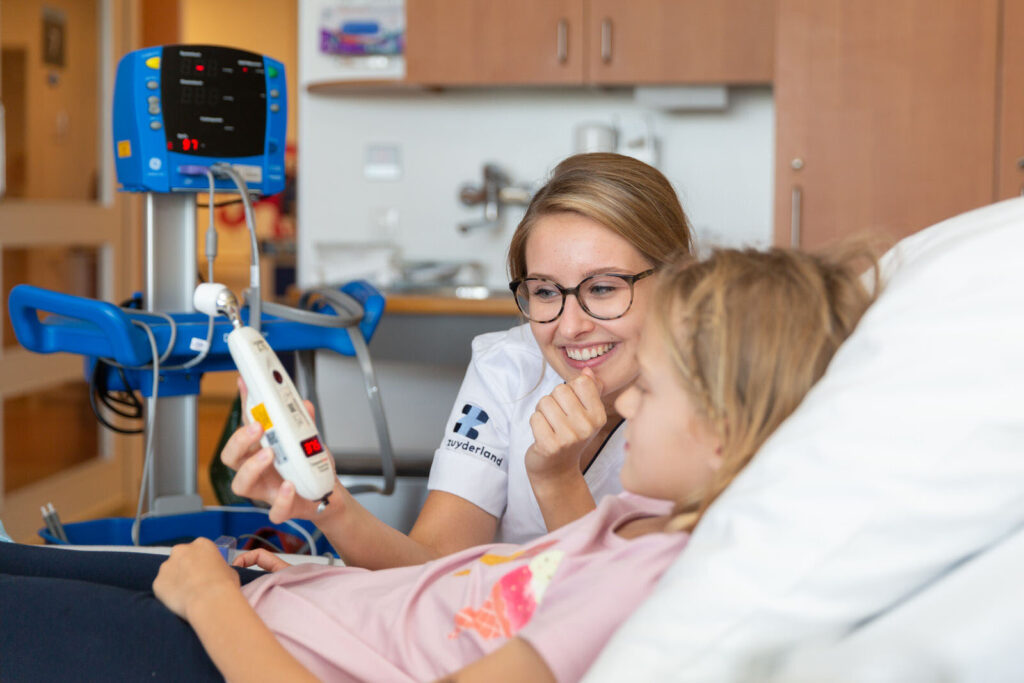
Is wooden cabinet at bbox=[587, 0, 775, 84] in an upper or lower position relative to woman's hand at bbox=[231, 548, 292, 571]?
Result: upper

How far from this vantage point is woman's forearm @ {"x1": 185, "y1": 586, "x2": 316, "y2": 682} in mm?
897

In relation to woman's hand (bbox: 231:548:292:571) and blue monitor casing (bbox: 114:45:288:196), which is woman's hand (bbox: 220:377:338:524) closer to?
woman's hand (bbox: 231:548:292:571)

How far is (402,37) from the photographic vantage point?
3.45 meters

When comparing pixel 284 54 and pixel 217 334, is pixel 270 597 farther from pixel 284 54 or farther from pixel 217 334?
pixel 284 54

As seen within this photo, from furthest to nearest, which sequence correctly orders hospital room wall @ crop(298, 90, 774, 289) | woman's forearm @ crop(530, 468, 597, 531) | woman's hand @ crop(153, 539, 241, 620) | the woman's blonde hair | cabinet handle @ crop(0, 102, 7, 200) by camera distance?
hospital room wall @ crop(298, 90, 774, 289), cabinet handle @ crop(0, 102, 7, 200), the woman's blonde hair, woman's forearm @ crop(530, 468, 597, 531), woman's hand @ crop(153, 539, 241, 620)

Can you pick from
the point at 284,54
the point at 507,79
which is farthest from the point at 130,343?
the point at 284,54

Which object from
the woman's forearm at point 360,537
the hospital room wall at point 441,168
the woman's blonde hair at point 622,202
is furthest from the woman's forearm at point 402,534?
the hospital room wall at point 441,168

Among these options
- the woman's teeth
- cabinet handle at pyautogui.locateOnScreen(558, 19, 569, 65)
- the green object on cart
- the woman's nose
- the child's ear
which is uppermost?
cabinet handle at pyautogui.locateOnScreen(558, 19, 569, 65)

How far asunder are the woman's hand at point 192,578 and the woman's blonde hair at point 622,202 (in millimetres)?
650

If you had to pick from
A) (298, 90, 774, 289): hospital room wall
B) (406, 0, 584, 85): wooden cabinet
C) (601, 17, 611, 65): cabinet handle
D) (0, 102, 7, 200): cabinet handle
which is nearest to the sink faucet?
(298, 90, 774, 289): hospital room wall

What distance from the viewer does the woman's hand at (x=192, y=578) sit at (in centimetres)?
99

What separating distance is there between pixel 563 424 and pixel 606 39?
7.31ft

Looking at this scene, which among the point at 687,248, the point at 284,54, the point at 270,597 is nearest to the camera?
the point at 270,597

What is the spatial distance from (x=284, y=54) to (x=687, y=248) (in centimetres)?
569
